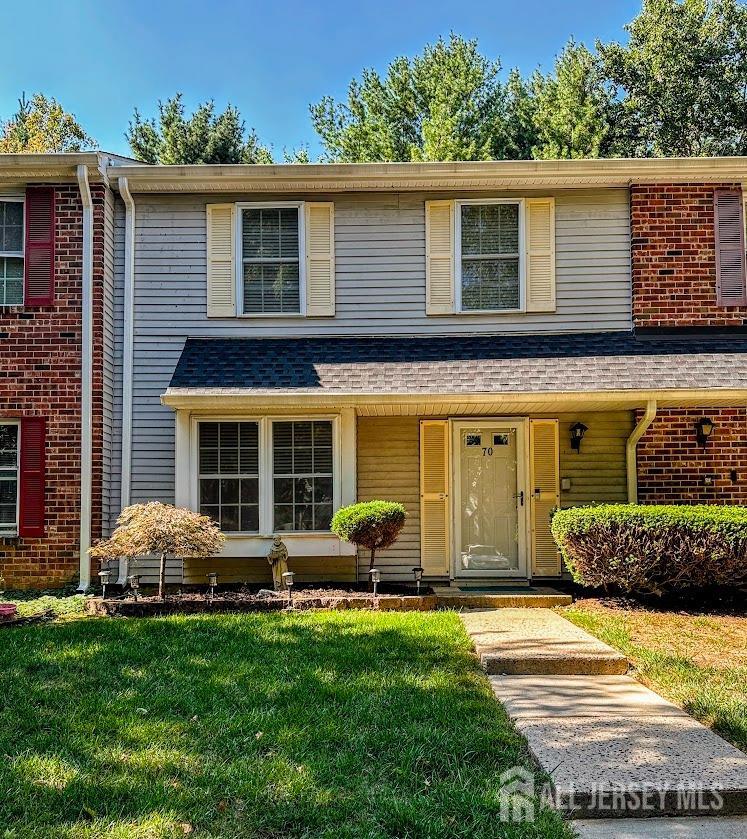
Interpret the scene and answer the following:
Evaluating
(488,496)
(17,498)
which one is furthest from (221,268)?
(488,496)

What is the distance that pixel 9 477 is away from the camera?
27.7ft

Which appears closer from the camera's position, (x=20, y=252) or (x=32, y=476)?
(x=32, y=476)

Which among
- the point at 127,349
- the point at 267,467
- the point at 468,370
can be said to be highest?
the point at 127,349

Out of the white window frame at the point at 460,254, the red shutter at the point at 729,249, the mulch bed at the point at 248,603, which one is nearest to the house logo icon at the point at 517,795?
the mulch bed at the point at 248,603

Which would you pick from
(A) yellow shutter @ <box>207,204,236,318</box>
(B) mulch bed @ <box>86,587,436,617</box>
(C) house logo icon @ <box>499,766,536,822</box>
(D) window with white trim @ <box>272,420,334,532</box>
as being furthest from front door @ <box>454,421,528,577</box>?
(C) house logo icon @ <box>499,766,536,822</box>

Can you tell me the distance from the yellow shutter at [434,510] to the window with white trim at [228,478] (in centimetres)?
209

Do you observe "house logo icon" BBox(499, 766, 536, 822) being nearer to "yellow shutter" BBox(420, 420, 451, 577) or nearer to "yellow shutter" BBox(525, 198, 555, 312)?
"yellow shutter" BBox(420, 420, 451, 577)

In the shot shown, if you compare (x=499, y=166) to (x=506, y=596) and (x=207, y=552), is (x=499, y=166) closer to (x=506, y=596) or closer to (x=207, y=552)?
(x=506, y=596)

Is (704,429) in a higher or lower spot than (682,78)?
lower

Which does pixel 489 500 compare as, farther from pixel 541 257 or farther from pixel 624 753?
pixel 624 753

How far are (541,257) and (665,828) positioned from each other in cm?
717

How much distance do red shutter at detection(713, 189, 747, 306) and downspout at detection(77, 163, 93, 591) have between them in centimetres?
780

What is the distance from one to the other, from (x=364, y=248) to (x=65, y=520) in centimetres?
501

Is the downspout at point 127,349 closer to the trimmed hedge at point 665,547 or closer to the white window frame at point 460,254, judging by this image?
the white window frame at point 460,254
